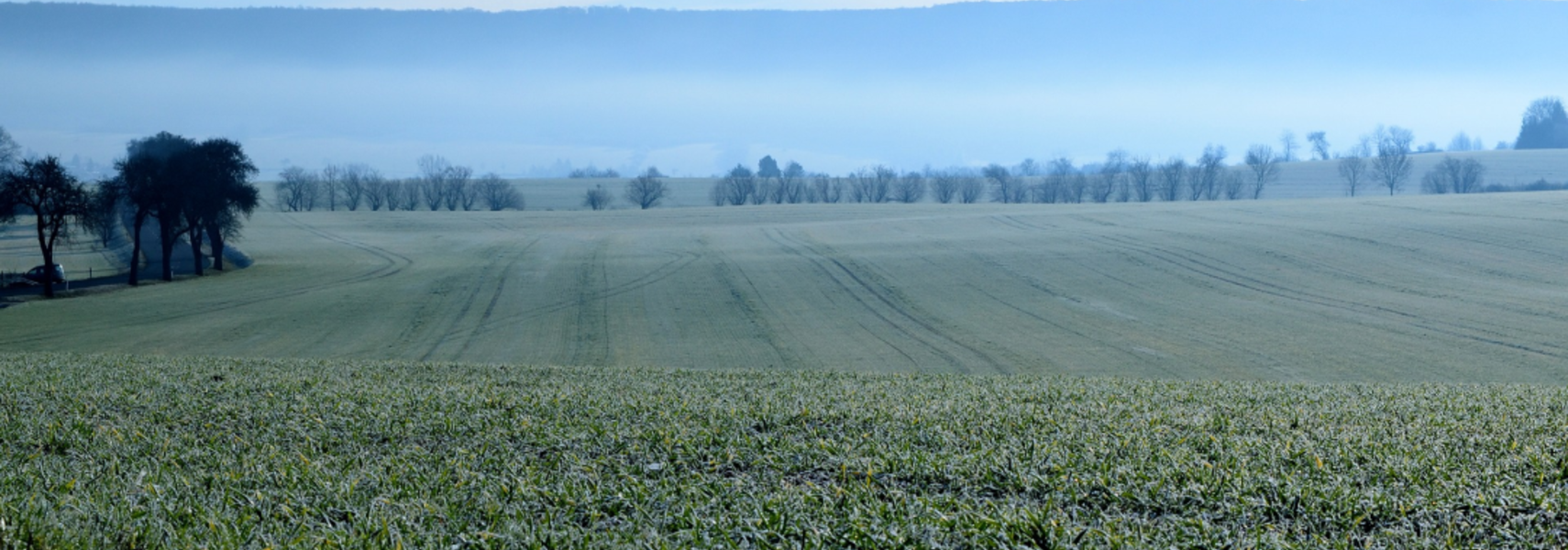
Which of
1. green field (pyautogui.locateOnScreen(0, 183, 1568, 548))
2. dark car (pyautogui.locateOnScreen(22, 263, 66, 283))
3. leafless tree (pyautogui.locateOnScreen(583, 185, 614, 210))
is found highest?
leafless tree (pyautogui.locateOnScreen(583, 185, 614, 210))

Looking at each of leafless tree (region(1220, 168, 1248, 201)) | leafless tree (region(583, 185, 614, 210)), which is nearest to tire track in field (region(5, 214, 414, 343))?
leafless tree (region(583, 185, 614, 210))

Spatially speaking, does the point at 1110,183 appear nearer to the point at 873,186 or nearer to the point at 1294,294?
the point at 873,186

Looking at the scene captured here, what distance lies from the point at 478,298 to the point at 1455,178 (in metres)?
117

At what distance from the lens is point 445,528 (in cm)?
450

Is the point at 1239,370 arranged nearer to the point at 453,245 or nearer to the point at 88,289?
the point at 88,289

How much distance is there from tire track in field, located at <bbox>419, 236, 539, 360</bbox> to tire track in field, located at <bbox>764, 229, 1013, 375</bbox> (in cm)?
1296

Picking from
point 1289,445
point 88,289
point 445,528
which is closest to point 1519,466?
point 1289,445

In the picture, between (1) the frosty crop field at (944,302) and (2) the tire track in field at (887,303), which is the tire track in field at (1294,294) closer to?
(1) the frosty crop field at (944,302)

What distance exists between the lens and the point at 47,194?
41.3m

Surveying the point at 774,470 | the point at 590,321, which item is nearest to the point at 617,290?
the point at 590,321

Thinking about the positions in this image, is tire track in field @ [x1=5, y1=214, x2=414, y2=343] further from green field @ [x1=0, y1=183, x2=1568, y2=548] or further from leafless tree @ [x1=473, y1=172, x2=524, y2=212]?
leafless tree @ [x1=473, y1=172, x2=524, y2=212]

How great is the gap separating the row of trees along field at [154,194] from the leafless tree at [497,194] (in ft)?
242

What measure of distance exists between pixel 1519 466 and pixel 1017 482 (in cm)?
255

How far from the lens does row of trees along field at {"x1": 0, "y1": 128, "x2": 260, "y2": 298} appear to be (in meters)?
41.0
